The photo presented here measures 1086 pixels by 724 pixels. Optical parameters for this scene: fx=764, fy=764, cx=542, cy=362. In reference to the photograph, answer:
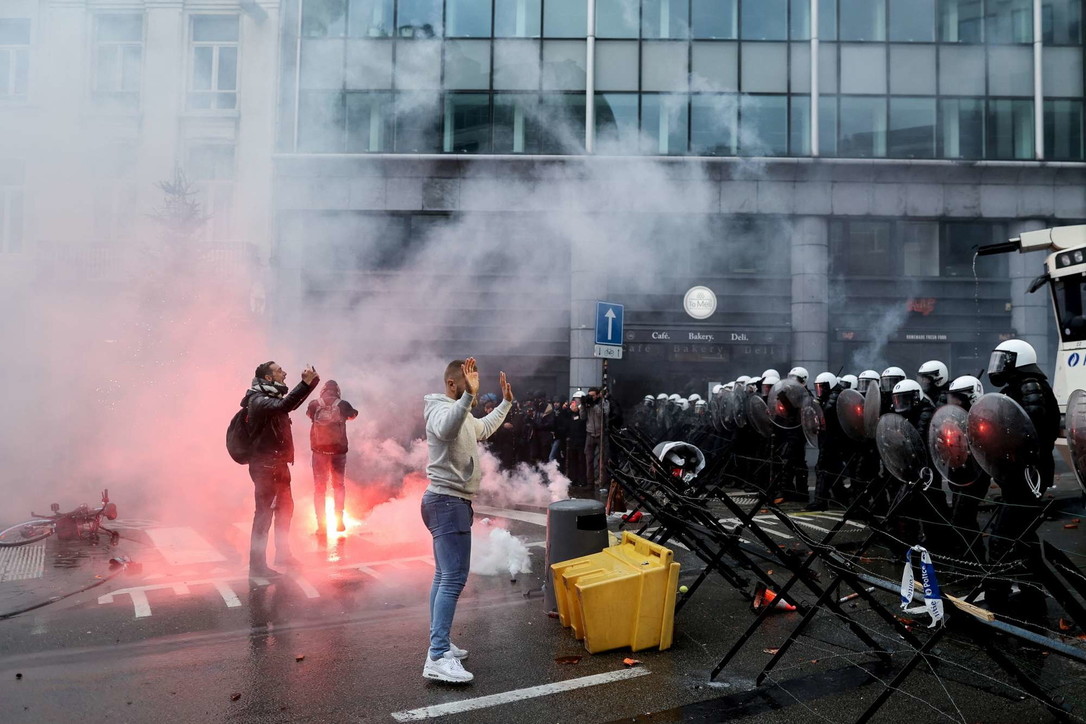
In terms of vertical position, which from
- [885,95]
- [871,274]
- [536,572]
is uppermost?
[885,95]

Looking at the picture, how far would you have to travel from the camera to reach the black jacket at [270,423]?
548 cm

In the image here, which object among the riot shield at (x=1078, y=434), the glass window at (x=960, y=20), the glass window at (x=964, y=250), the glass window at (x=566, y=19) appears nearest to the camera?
the riot shield at (x=1078, y=434)

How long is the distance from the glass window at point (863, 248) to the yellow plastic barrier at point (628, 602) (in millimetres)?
15168

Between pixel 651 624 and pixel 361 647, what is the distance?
Answer: 1.57m

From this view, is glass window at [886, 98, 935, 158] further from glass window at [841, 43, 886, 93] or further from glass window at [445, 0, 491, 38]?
glass window at [445, 0, 491, 38]

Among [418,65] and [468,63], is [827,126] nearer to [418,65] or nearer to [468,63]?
[468,63]

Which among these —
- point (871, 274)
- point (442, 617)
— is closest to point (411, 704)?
point (442, 617)

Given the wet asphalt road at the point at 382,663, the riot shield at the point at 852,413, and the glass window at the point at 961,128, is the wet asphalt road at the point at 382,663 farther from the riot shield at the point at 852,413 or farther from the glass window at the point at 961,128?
the glass window at the point at 961,128

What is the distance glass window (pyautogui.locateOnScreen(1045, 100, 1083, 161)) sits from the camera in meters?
17.3

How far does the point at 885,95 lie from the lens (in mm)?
16625

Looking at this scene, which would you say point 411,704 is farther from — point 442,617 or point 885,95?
point 885,95

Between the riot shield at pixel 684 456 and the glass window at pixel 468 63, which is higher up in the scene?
the glass window at pixel 468 63

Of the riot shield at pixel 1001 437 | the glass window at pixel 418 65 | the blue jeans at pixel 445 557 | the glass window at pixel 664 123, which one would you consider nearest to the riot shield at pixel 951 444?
the riot shield at pixel 1001 437

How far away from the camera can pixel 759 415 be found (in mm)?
9461
